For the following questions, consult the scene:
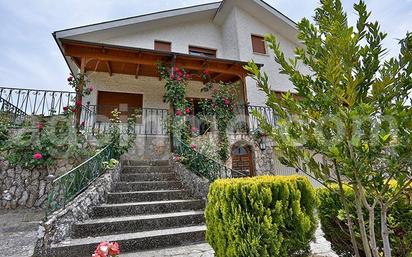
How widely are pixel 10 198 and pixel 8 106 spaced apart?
114 inches

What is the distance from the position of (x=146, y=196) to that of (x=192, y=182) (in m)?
1.01

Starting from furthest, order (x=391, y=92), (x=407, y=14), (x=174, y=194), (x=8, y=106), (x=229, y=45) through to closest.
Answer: (x=229, y=45) → (x=8, y=106) → (x=174, y=194) → (x=407, y=14) → (x=391, y=92)

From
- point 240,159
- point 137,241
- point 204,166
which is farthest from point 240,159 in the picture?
point 137,241

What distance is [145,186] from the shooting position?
4781mm

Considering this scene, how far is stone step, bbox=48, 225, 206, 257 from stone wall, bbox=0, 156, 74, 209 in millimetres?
3032

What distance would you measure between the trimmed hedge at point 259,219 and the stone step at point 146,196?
6.86ft

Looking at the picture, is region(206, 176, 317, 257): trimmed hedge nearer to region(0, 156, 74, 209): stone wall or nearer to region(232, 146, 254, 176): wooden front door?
region(0, 156, 74, 209): stone wall

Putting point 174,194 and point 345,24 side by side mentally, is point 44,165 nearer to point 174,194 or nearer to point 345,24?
point 174,194

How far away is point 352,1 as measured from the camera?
1.65 meters

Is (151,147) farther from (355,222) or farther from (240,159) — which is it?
(355,222)

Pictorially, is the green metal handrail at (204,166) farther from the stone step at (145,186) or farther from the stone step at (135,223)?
the stone step at (135,223)

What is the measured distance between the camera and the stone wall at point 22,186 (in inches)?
204

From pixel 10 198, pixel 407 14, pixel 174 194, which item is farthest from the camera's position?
pixel 10 198

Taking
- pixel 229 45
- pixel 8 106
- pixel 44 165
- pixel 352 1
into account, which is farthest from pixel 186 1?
pixel 352 1
